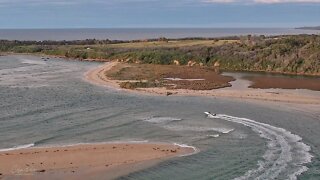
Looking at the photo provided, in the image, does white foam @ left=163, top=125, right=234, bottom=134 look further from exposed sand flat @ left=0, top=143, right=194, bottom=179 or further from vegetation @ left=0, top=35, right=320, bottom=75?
vegetation @ left=0, top=35, right=320, bottom=75

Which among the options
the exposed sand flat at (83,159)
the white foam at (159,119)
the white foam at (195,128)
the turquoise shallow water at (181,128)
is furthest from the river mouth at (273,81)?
the exposed sand flat at (83,159)

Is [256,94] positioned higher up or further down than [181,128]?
higher up

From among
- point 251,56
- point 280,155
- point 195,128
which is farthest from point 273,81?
point 280,155

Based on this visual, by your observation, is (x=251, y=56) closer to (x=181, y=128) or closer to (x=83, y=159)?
(x=181, y=128)

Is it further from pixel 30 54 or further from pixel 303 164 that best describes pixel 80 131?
pixel 30 54

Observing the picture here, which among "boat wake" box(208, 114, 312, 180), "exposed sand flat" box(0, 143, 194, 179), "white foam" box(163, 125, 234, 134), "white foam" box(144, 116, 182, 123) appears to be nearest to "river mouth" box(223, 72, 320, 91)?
"white foam" box(144, 116, 182, 123)
